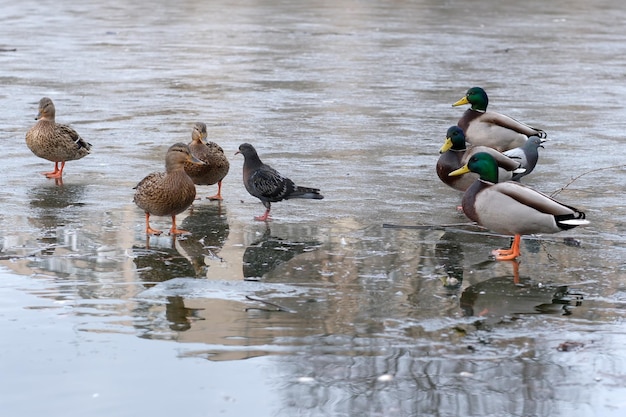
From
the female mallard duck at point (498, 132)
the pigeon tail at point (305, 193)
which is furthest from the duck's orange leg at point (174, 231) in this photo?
the female mallard duck at point (498, 132)

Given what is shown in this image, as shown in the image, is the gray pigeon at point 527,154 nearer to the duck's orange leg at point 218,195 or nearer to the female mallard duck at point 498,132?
the female mallard duck at point 498,132

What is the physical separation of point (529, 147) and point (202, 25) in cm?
1652

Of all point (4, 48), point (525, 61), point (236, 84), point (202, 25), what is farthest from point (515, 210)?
point (202, 25)

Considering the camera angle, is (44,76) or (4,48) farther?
(4,48)

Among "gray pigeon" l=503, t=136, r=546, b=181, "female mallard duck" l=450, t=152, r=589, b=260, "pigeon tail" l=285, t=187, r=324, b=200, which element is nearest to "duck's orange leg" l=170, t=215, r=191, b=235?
"pigeon tail" l=285, t=187, r=324, b=200

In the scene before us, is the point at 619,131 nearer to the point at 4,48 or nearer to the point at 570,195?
the point at 570,195

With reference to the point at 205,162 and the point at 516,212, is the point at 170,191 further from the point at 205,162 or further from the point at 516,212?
the point at 516,212

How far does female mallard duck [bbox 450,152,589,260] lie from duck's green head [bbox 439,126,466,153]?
155cm

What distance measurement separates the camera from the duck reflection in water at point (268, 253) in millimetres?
7227

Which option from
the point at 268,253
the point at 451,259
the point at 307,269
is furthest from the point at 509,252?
the point at 268,253

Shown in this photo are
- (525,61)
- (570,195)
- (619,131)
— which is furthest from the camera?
(525,61)

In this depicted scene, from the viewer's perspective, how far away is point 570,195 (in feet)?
31.4

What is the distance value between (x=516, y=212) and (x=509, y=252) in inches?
11.6

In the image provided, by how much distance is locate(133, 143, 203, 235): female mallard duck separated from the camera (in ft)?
26.2
